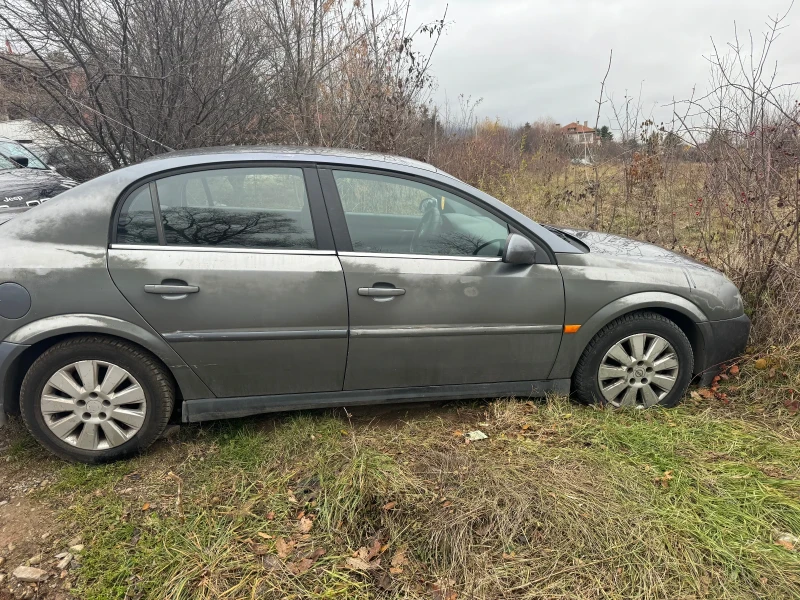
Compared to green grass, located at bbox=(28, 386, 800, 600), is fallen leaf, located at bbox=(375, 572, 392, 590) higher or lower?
lower

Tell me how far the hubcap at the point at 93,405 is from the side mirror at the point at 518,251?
6.83ft

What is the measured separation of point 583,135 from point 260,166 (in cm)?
650

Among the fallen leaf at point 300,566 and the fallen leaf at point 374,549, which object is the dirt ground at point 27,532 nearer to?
the fallen leaf at point 300,566

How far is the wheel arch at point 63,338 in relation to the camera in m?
2.36

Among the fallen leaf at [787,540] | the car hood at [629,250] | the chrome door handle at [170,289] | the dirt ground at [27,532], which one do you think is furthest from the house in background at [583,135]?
the dirt ground at [27,532]

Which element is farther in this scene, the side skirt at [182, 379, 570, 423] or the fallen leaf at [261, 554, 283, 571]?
the side skirt at [182, 379, 570, 423]

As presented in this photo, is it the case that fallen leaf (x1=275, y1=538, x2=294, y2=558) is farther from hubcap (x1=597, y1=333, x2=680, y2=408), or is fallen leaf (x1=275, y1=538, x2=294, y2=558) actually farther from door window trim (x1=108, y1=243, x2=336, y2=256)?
hubcap (x1=597, y1=333, x2=680, y2=408)

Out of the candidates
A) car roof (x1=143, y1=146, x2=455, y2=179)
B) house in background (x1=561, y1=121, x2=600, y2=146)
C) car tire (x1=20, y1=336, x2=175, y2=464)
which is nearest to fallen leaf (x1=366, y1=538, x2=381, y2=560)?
car tire (x1=20, y1=336, x2=175, y2=464)

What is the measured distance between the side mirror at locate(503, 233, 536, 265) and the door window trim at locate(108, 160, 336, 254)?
96cm

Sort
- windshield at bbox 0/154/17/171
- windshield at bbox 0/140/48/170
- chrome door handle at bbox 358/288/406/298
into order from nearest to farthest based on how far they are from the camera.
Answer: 1. chrome door handle at bbox 358/288/406/298
2. windshield at bbox 0/154/17/171
3. windshield at bbox 0/140/48/170

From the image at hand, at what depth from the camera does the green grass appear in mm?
1931

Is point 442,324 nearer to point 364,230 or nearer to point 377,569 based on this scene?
point 364,230

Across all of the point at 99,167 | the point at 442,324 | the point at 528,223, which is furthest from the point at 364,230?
the point at 99,167

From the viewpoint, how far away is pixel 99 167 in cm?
619
